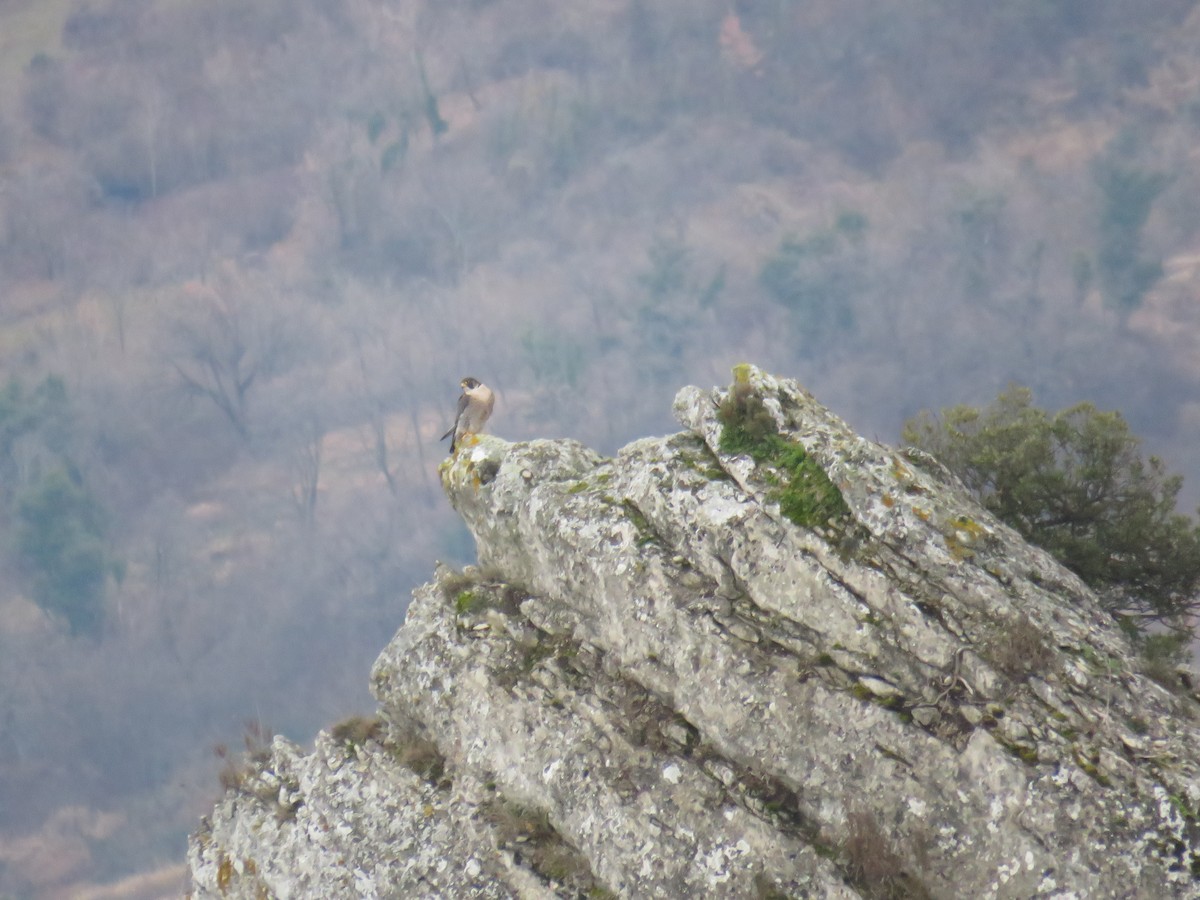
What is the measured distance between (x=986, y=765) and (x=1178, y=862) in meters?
2.90

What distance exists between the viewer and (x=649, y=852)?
1638 cm

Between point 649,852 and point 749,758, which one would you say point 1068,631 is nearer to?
point 749,758

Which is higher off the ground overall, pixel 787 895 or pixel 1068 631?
pixel 1068 631

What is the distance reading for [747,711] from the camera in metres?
16.7

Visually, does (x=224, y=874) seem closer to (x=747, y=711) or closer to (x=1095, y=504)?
(x=747, y=711)

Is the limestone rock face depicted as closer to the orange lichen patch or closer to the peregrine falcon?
the orange lichen patch

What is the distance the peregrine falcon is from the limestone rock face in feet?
10.6

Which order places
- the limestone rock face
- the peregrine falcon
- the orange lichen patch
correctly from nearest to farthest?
the limestone rock face, the orange lichen patch, the peregrine falcon

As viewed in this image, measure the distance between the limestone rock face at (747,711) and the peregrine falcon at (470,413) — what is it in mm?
3216

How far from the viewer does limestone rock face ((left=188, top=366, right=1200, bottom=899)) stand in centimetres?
1441

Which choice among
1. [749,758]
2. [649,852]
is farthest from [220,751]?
[749,758]

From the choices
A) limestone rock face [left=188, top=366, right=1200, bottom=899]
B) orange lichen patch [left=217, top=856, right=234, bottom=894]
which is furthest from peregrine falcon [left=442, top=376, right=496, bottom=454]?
orange lichen patch [left=217, top=856, right=234, bottom=894]

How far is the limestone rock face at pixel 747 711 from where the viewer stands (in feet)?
47.3

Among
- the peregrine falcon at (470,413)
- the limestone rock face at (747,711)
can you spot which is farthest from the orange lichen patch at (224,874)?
the peregrine falcon at (470,413)
